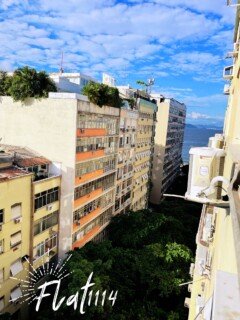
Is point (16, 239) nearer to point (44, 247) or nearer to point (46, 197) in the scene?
point (44, 247)

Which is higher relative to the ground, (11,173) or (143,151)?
(11,173)

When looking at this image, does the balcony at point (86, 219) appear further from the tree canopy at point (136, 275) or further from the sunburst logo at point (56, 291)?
the sunburst logo at point (56, 291)

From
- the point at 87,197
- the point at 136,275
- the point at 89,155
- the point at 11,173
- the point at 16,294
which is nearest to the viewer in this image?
the point at 11,173

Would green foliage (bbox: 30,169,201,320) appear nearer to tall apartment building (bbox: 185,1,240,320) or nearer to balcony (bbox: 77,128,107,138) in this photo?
balcony (bbox: 77,128,107,138)

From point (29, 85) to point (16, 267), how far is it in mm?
16772

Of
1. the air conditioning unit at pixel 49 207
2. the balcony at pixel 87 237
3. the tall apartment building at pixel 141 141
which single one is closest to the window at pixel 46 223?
the air conditioning unit at pixel 49 207

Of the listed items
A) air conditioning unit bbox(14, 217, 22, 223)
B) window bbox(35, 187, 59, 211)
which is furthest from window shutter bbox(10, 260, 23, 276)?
window bbox(35, 187, 59, 211)

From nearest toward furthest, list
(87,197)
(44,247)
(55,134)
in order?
(44,247)
(55,134)
(87,197)

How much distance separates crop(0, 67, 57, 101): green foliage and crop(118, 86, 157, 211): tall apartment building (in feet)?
60.5

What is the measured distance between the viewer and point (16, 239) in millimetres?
24000

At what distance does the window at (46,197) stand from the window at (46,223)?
4.39ft

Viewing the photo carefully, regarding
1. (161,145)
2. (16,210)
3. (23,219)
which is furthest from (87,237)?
(161,145)

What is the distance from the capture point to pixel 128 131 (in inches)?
1740

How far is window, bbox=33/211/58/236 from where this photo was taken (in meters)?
26.5
